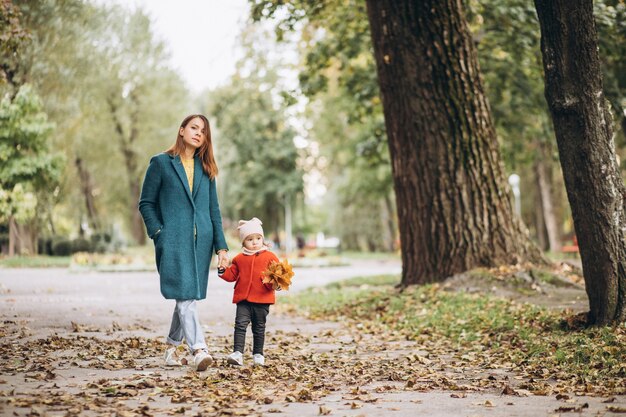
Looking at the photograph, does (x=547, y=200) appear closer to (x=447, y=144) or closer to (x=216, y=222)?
(x=447, y=144)

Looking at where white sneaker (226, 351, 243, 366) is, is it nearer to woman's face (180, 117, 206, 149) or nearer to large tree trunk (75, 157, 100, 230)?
woman's face (180, 117, 206, 149)

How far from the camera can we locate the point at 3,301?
10.6 meters

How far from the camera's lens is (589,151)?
684 centimetres

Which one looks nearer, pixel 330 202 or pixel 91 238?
pixel 91 238

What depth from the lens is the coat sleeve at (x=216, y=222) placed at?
20.2ft

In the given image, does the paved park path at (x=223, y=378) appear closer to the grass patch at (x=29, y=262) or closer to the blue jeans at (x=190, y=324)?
the blue jeans at (x=190, y=324)

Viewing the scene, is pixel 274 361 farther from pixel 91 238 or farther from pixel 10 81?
pixel 91 238

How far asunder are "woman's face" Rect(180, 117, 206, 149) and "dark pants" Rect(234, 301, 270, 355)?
149cm

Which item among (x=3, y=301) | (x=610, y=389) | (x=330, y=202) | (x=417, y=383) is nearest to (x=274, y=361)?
(x=417, y=383)

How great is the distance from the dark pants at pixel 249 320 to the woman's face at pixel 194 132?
58.8 inches

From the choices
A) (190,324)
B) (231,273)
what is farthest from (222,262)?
(190,324)

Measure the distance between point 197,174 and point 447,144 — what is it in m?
5.94

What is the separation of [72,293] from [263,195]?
122 feet

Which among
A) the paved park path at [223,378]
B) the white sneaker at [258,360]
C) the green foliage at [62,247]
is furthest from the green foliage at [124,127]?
the white sneaker at [258,360]
